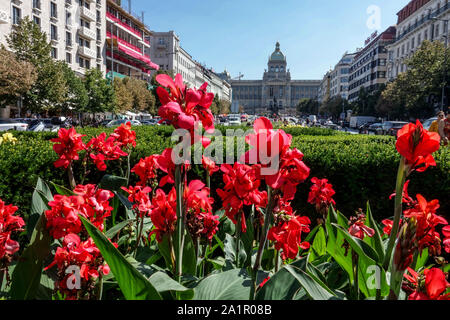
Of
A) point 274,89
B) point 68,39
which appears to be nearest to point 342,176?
point 68,39

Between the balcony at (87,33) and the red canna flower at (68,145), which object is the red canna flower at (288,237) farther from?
the balcony at (87,33)

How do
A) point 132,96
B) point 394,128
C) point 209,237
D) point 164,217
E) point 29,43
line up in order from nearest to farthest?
point 164,217 < point 209,237 < point 29,43 < point 394,128 < point 132,96

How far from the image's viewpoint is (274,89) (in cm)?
16550

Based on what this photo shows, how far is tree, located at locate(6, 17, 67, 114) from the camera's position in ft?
88.0

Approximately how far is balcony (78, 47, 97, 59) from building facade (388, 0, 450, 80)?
116 ft

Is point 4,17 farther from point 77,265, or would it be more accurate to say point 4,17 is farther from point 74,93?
point 77,265

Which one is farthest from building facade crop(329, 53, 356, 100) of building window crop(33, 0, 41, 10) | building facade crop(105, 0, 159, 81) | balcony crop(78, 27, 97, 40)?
building window crop(33, 0, 41, 10)

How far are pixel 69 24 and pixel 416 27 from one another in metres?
47.2

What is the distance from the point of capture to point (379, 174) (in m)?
4.85

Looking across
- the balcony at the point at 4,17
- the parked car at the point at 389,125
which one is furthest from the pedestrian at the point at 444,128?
the balcony at the point at 4,17

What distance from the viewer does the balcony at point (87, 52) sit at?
40.2 meters

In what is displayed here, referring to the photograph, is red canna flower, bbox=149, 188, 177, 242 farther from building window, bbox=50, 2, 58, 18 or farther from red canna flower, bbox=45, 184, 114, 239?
building window, bbox=50, 2, 58, 18
